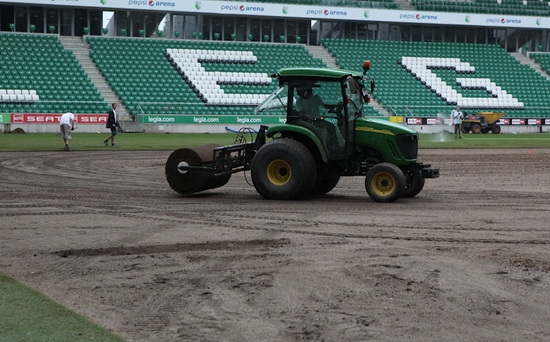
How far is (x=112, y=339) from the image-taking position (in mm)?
5641

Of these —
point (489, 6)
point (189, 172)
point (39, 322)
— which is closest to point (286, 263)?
point (39, 322)

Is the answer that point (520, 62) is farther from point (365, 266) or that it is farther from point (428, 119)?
point (365, 266)

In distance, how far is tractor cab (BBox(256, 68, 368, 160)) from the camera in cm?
1420

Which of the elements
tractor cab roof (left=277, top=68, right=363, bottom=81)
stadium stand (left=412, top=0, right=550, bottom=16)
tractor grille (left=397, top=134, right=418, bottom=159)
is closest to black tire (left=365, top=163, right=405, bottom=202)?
tractor grille (left=397, top=134, right=418, bottom=159)

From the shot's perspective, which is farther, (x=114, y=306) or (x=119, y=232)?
(x=119, y=232)

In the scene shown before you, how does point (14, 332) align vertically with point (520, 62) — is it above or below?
below

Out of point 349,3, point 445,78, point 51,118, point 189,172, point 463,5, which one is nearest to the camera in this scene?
point 189,172

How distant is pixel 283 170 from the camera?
14.5 metres

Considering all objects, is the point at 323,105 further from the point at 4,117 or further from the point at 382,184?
the point at 4,117

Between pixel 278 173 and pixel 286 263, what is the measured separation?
20.4ft

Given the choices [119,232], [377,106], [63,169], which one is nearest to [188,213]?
[119,232]

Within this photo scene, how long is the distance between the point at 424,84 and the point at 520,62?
35.1 ft

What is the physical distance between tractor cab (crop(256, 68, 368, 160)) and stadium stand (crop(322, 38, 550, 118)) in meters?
38.9

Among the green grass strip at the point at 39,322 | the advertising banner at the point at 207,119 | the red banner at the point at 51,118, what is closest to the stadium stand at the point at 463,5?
the advertising banner at the point at 207,119
